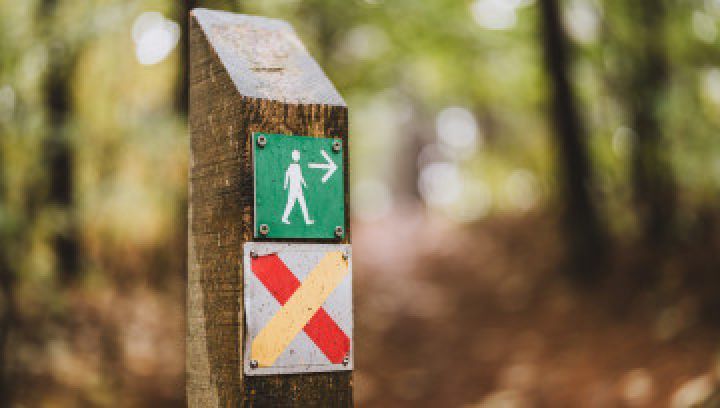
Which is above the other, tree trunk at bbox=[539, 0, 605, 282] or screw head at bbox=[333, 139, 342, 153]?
tree trunk at bbox=[539, 0, 605, 282]

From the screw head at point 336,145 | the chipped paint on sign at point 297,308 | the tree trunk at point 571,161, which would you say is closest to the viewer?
the chipped paint on sign at point 297,308

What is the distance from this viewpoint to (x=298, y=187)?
2.38 m

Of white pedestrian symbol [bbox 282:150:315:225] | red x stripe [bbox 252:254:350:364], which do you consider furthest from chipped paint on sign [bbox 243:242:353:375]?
white pedestrian symbol [bbox 282:150:315:225]

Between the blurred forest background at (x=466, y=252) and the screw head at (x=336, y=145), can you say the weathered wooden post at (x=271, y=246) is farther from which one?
the blurred forest background at (x=466, y=252)

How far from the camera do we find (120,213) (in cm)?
845

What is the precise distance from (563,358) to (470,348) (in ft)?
4.65

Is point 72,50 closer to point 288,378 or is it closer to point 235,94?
point 235,94

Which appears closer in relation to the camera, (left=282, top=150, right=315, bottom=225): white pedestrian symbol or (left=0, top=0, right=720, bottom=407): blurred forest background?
(left=282, top=150, right=315, bottom=225): white pedestrian symbol

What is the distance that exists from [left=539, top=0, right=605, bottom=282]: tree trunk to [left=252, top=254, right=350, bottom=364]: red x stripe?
747cm

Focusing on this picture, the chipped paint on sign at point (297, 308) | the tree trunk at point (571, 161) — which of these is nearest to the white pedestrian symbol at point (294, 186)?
the chipped paint on sign at point (297, 308)

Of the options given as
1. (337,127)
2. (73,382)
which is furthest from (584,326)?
(337,127)

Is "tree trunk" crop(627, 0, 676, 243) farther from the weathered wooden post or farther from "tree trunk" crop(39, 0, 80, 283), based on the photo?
the weathered wooden post

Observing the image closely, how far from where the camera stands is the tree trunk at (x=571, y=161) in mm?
9430

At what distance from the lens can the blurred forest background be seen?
606 centimetres
